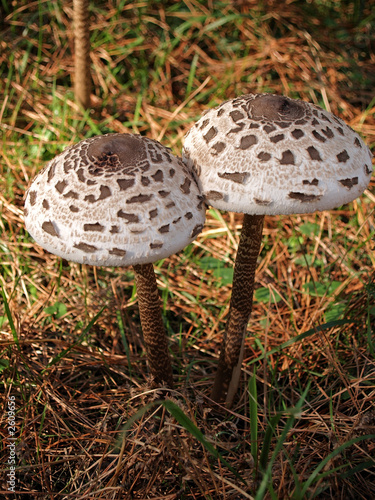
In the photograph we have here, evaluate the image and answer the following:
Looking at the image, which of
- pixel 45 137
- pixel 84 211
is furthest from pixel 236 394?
pixel 45 137

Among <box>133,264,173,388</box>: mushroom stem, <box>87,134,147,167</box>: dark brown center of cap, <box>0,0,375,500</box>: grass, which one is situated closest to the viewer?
<box>87,134,147,167</box>: dark brown center of cap

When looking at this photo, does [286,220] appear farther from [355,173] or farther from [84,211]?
[84,211]

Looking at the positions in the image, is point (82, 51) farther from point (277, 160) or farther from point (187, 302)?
point (277, 160)

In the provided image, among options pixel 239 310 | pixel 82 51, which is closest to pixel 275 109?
pixel 239 310

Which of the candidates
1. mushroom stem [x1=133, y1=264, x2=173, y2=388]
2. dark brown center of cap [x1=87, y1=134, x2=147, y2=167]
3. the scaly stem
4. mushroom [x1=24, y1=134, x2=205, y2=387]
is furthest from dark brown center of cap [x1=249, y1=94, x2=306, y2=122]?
the scaly stem

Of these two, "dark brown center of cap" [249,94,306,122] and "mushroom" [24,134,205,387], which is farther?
"dark brown center of cap" [249,94,306,122]

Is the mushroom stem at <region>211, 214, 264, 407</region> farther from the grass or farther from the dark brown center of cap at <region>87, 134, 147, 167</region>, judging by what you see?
the dark brown center of cap at <region>87, 134, 147, 167</region>
